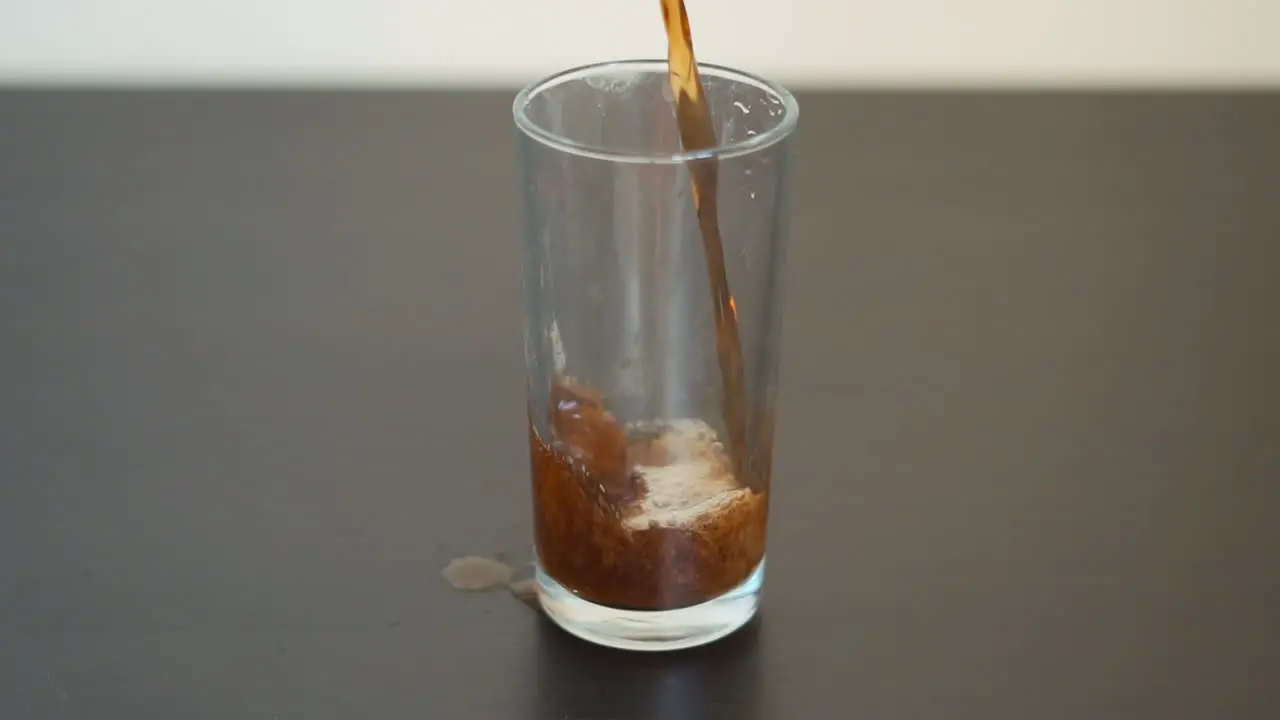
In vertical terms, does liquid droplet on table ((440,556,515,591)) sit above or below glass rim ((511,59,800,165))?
below

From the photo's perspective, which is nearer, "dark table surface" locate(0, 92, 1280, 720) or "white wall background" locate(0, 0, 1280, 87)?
"dark table surface" locate(0, 92, 1280, 720)

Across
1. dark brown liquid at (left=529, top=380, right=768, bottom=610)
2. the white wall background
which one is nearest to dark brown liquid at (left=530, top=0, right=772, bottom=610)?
dark brown liquid at (left=529, top=380, right=768, bottom=610)

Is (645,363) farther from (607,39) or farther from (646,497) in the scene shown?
(607,39)

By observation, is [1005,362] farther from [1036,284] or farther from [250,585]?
[250,585]

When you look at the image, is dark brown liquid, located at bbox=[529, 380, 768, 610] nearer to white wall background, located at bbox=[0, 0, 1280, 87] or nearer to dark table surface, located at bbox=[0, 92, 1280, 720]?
dark table surface, located at bbox=[0, 92, 1280, 720]

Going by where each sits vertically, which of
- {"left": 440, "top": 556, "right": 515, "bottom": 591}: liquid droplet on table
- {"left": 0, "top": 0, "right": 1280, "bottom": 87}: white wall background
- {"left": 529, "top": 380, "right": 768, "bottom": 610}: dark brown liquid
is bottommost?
{"left": 440, "top": 556, "right": 515, "bottom": 591}: liquid droplet on table

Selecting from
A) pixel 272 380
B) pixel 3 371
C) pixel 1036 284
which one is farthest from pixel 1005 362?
pixel 3 371

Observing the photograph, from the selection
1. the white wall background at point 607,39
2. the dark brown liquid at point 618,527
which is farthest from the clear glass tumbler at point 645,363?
the white wall background at point 607,39
